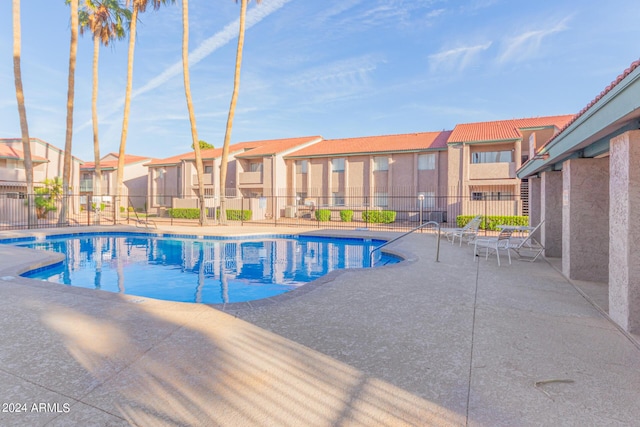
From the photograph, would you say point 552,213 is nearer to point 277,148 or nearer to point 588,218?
point 588,218

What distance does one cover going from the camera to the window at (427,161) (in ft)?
77.9

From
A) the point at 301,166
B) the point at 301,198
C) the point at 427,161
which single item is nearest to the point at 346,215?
the point at 301,198

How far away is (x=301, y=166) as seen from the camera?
28141mm

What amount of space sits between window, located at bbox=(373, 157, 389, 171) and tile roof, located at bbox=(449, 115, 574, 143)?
4.83 meters

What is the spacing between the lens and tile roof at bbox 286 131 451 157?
24.1 metres

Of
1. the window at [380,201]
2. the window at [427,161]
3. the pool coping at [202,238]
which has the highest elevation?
the window at [427,161]

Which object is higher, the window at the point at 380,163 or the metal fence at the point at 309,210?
the window at the point at 380,163

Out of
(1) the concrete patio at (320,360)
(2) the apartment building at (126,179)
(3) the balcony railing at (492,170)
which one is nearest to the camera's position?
(1) the concrete patio at (320,360)

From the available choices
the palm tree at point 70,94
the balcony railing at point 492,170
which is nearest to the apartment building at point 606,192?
the balcony railing at point 492,170

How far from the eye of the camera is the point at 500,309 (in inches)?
180

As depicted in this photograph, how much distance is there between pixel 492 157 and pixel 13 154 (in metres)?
33.3

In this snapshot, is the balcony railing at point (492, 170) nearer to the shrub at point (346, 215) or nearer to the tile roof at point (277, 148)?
the shrub at point (346, 215)

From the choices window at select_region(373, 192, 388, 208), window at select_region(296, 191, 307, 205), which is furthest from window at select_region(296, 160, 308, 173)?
window at select_region(373, 192, 388, 208)

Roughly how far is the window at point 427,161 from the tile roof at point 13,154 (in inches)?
1094
